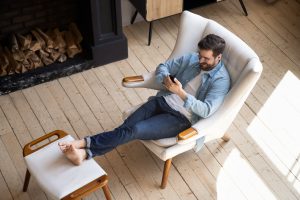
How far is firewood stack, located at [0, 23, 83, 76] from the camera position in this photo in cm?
354

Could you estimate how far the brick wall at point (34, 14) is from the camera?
3445 mm

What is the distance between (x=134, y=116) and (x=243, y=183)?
0.85 metres

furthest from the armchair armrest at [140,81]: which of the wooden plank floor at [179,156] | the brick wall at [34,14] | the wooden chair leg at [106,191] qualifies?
the brick wall at [34,14]

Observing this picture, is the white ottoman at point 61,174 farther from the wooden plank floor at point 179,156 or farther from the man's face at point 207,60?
the man's face at point 207,60

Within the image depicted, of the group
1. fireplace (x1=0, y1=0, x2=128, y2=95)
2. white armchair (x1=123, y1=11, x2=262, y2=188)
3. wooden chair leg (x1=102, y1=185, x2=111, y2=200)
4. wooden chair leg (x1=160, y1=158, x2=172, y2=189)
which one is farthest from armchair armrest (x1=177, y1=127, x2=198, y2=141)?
fireplace (x1=0, y1=0, x2=128, y2=95)

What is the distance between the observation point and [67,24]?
3.78m

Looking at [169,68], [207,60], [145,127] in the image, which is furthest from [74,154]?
[207,60]

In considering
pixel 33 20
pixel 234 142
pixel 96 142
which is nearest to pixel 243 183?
pixel 234 142

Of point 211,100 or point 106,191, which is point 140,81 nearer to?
point 211,100

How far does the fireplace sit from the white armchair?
0.72 m

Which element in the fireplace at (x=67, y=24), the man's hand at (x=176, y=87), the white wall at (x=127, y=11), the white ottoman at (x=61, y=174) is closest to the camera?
the white ottoman at (x=61, y=174)

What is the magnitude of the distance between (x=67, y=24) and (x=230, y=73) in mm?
1562

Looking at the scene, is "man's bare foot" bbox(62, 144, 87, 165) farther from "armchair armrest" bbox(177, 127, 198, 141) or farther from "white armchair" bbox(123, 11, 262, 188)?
"armchair armrest" bbox(177, 127, 198, 141)

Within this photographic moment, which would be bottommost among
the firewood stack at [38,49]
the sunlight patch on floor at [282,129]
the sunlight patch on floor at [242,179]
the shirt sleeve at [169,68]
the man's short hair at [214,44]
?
the sunlight patch on floor at [242,179]
